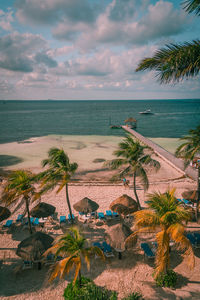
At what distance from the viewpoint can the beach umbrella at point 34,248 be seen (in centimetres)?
853

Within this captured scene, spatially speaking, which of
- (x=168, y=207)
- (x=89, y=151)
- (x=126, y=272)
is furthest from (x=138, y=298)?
(x=89, y=151)

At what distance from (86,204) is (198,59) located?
10043mm

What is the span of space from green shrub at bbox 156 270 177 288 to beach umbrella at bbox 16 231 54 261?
16.7 ft

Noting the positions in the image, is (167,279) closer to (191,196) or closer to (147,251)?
(147,251)

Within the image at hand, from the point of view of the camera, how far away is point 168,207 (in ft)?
21.5

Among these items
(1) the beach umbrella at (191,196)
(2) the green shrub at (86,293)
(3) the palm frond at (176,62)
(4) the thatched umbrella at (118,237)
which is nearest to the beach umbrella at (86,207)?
(4) the thatched umbrella at (118,237)

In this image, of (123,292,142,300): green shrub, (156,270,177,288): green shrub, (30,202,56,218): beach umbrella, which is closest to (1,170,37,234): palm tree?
(30,202,56,218): beach umbrella

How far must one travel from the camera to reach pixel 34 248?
28.4 feet

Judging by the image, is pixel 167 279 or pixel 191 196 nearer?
pixel 167 279

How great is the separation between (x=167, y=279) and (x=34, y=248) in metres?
5.84

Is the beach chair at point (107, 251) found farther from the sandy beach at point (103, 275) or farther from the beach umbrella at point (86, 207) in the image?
the beach umbrella at point (86, 207)

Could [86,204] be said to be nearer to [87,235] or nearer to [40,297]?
[87,235]

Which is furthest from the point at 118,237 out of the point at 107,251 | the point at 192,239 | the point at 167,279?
the point at 192,239

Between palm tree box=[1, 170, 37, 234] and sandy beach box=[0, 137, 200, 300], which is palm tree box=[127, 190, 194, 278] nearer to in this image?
sandy beach box=[0, 137, 200, 300]
